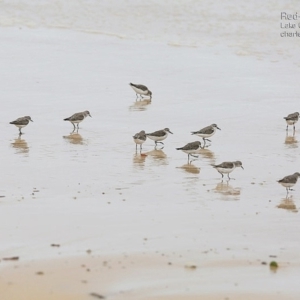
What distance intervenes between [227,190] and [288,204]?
106cm

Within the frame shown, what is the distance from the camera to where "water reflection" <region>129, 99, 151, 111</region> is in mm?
18578

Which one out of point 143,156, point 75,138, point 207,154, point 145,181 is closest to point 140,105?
point 75,138

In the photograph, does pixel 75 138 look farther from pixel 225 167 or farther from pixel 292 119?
pixel 292 119

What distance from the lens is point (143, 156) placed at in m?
14.5

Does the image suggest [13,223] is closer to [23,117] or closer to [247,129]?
[23,117]

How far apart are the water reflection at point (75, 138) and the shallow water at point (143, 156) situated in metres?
0.02

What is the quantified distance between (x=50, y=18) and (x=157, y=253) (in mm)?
23935

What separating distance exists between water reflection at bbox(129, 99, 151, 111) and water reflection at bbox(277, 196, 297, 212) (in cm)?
716

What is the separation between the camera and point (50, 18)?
3167 cm

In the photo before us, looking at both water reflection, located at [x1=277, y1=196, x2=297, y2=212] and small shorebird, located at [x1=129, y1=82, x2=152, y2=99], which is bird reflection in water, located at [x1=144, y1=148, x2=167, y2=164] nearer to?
water reflection, located at [x1=277, y1=196, x2=297, y2=212]

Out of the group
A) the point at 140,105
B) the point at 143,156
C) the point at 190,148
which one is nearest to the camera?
the point at 190,148

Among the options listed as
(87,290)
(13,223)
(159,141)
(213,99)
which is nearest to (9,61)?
(213,99)

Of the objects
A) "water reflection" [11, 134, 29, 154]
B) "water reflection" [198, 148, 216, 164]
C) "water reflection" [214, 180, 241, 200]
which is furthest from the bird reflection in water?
"water reflection" [11, 134, 29, 154]

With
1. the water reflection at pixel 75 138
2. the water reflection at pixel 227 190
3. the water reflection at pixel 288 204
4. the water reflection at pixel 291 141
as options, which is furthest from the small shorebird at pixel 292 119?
the water reflection at pixel 288 204
